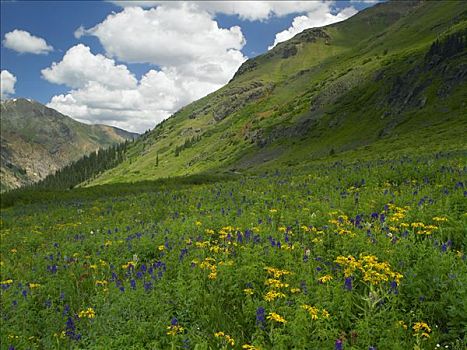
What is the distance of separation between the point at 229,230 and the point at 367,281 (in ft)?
11.6

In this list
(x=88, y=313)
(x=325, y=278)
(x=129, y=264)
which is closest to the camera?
(x=325, y=278)

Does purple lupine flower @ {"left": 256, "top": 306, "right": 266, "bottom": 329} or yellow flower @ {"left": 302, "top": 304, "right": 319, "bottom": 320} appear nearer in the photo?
yellow flower @ {"left": 302, "top": 304, "right": 319, "bottom": 320}

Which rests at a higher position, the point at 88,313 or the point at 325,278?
the point at 325,278

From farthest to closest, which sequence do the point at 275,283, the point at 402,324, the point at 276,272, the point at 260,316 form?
the point at 276,272
the point at 275,283
the point at 260,316
the point at 402,324

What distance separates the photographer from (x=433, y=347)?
431 centimetres

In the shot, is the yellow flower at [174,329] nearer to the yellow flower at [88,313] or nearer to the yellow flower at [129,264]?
the yellow flower at [88,313]

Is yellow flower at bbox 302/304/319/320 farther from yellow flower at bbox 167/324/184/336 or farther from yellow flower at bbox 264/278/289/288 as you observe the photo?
yellow flower at bbox 167/324/184/336

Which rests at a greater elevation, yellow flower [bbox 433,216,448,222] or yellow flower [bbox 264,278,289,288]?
yellow flower [bbox 433,216,448,222]

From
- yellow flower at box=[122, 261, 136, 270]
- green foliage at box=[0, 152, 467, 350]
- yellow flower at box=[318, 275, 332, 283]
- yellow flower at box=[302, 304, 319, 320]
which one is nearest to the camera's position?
yellow flower at box=[302, 304, 319, 320]

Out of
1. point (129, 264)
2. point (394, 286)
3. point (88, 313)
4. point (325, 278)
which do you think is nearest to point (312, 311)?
point (325, 278)

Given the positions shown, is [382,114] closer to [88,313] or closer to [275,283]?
[275,283]

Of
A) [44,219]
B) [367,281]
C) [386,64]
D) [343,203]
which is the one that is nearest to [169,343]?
[367,281]

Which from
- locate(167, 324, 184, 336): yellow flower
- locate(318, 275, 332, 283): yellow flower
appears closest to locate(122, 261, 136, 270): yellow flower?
locate(167, 324, 184, 336): yellow flower

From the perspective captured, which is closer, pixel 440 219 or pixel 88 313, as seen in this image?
pixel 88 313
